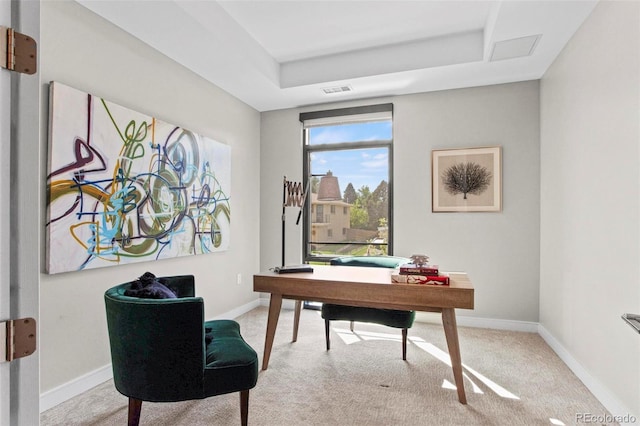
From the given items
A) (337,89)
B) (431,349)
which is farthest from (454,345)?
(337,89)

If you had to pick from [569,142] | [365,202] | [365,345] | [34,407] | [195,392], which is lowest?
[365,345]

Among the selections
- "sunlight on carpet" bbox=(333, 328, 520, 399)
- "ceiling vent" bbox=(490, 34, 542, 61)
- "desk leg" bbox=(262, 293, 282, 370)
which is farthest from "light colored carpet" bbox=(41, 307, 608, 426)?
"ceiling vent" bbox=(490, 34, 542, 61)

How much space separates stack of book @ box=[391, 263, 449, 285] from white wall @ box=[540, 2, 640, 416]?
968mm

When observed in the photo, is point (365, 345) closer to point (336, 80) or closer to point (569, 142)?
point (569, 142)

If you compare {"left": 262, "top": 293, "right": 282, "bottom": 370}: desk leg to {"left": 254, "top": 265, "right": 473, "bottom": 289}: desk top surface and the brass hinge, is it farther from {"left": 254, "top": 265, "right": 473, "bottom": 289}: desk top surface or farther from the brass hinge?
the brass hinge

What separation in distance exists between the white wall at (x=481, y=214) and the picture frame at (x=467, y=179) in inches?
2.8

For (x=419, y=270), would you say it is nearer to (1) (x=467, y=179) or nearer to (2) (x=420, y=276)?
(2) (x=420, y=276)

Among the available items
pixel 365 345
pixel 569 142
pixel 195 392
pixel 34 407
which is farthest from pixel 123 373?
pixel 569 142

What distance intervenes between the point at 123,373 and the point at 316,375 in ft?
4.20

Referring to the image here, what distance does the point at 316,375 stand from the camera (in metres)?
2.46

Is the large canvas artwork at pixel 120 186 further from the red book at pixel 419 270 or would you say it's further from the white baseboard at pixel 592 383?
the white baseboard at pixel 592 383

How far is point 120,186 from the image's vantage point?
2449 millimetres

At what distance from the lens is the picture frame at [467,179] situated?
3549 millimetres

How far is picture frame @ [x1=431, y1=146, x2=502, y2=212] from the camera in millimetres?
3549
